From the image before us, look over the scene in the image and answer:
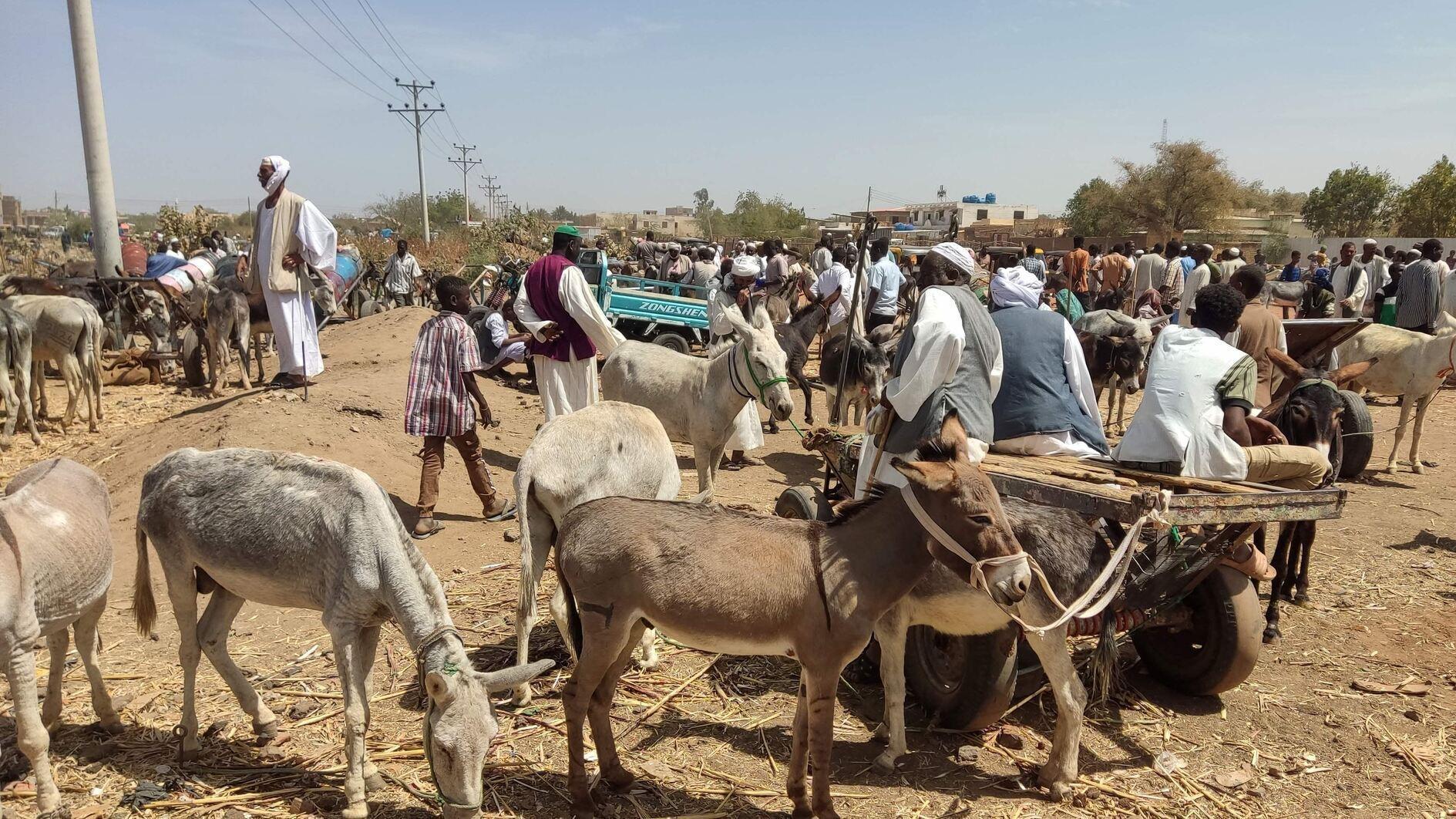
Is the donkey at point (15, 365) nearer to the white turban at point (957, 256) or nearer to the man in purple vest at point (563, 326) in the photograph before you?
the man in purple vest at point (563, 326)

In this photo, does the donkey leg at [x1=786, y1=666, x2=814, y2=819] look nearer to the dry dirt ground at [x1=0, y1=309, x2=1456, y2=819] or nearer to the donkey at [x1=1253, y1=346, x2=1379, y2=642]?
the dry dirt ground at [x1=0, y1=309, x2=1456, y2=819]

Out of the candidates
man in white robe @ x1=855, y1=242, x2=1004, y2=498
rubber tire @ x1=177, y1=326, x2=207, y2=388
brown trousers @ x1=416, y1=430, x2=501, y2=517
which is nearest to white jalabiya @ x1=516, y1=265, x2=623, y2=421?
brown trousers @ x1=416, y1=430, x2=501, y2=517

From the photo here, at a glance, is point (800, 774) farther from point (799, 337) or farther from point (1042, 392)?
point (799, 337)

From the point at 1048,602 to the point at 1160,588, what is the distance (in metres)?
0.89

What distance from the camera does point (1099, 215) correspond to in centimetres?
4928

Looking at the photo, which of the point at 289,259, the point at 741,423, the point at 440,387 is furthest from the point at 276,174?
the point at 741,423

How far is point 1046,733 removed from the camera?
4.66 meters

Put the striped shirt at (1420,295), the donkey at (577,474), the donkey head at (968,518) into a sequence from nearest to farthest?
1. the donkey head at (968,518)
2. the donkey at (577,474)
3. the striped shirt at (1420,295)

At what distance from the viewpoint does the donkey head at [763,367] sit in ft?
23.3

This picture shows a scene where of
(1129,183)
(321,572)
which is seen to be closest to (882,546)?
(321,572)

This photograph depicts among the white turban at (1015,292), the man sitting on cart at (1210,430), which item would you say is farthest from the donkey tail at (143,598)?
the man sitting on cart at (1210,430)

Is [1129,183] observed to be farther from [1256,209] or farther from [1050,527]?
[1050,527]

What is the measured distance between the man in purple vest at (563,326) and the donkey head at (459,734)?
164 inches

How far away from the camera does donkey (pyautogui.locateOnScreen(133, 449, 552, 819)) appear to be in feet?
10.7
